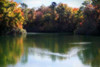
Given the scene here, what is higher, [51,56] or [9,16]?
[9,16]

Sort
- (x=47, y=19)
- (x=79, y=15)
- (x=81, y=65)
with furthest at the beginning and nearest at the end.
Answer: (x=47, y=19), (x=79, y=15), (x=81, y=65)

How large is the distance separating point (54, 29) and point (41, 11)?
1130 cm

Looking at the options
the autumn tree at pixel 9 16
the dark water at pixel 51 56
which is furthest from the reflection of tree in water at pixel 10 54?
the autumn tree at pixel 9 16

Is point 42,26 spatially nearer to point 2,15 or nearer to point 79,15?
point 79,15

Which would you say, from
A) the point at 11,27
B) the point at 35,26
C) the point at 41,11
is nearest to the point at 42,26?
the point at 35,26

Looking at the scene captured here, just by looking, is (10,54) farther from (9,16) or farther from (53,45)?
(9,16)

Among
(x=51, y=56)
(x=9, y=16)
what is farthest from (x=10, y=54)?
(x=9, y=16)

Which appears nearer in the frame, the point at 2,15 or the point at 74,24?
the point at 2,15

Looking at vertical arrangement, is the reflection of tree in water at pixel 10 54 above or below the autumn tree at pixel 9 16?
below

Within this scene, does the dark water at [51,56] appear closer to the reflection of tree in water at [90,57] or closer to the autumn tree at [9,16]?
the reflection of tree in water at [90,57]

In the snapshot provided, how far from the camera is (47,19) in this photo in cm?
6650

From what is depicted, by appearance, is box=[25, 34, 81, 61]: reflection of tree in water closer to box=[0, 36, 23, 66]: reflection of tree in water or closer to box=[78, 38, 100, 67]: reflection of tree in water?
box=[78, 38, 100, 67]: reflection of tree in water

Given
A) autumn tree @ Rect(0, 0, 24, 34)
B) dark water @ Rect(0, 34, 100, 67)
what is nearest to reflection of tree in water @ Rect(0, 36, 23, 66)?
dark water @ Rect(0, 34, 100, 67)

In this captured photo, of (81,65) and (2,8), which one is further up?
(2,8)
